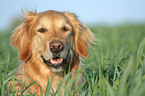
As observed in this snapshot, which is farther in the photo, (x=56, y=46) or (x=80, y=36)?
(x=80, y=36)

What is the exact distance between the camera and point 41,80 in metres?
3.19

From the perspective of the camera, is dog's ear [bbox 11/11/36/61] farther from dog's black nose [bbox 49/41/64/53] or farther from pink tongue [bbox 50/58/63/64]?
dog's black nose [bbox 49/41/64/53]

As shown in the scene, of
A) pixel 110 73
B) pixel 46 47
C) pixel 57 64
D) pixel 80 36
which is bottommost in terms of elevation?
pixel 110 73

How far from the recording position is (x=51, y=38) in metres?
3.03


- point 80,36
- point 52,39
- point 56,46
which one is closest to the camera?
point 56,46

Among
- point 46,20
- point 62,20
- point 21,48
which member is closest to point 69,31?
point 62,20

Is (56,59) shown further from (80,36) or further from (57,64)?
(80,36)

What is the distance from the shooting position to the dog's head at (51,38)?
2992mm

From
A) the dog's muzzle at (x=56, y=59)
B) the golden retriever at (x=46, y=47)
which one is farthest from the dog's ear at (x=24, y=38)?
the dog's muzzle at (x=56, y=59)

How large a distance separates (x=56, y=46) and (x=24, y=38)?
91cm

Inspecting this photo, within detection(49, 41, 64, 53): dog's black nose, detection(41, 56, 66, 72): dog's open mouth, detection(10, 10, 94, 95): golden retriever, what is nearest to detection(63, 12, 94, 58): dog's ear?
detection(10, 10, 94, 95): golden retriever

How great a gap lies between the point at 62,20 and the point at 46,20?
0.96ft

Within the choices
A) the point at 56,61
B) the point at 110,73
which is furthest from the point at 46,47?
the point at 110,73

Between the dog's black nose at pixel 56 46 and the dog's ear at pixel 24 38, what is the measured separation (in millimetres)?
692
